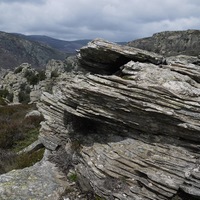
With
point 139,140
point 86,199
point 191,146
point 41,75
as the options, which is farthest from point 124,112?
point 41,75

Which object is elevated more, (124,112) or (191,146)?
(124,112)

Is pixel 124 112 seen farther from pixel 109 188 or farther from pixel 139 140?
pixel 109 188

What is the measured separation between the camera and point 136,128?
1400cm

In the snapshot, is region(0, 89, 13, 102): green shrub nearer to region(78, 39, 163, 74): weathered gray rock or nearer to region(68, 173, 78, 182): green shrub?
region(78, 39, 163, 74): weathered gray rock

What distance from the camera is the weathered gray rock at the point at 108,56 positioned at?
15.0 metres

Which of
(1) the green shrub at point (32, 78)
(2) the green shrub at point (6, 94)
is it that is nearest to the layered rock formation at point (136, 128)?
(2) the green shrub at point (6, 94)

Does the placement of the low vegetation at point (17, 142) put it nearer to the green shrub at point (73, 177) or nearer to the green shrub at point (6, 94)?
the green shrub at point (73, 177)

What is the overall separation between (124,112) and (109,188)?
9.58ft

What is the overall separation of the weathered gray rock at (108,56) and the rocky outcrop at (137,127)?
0.04 metres

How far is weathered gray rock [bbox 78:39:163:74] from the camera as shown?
49.3ft

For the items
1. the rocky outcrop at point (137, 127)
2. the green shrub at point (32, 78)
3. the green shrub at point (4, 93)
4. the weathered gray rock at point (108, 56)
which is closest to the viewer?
the rocky outcrop at point (137, 127)

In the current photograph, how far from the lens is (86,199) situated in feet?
44.8

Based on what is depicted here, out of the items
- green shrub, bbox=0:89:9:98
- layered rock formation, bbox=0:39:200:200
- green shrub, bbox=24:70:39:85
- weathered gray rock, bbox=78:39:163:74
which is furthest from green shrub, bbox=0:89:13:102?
layered rock formation, bbox=0:39:200:200

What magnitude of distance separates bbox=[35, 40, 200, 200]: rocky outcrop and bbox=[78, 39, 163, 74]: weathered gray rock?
0.14 ft
